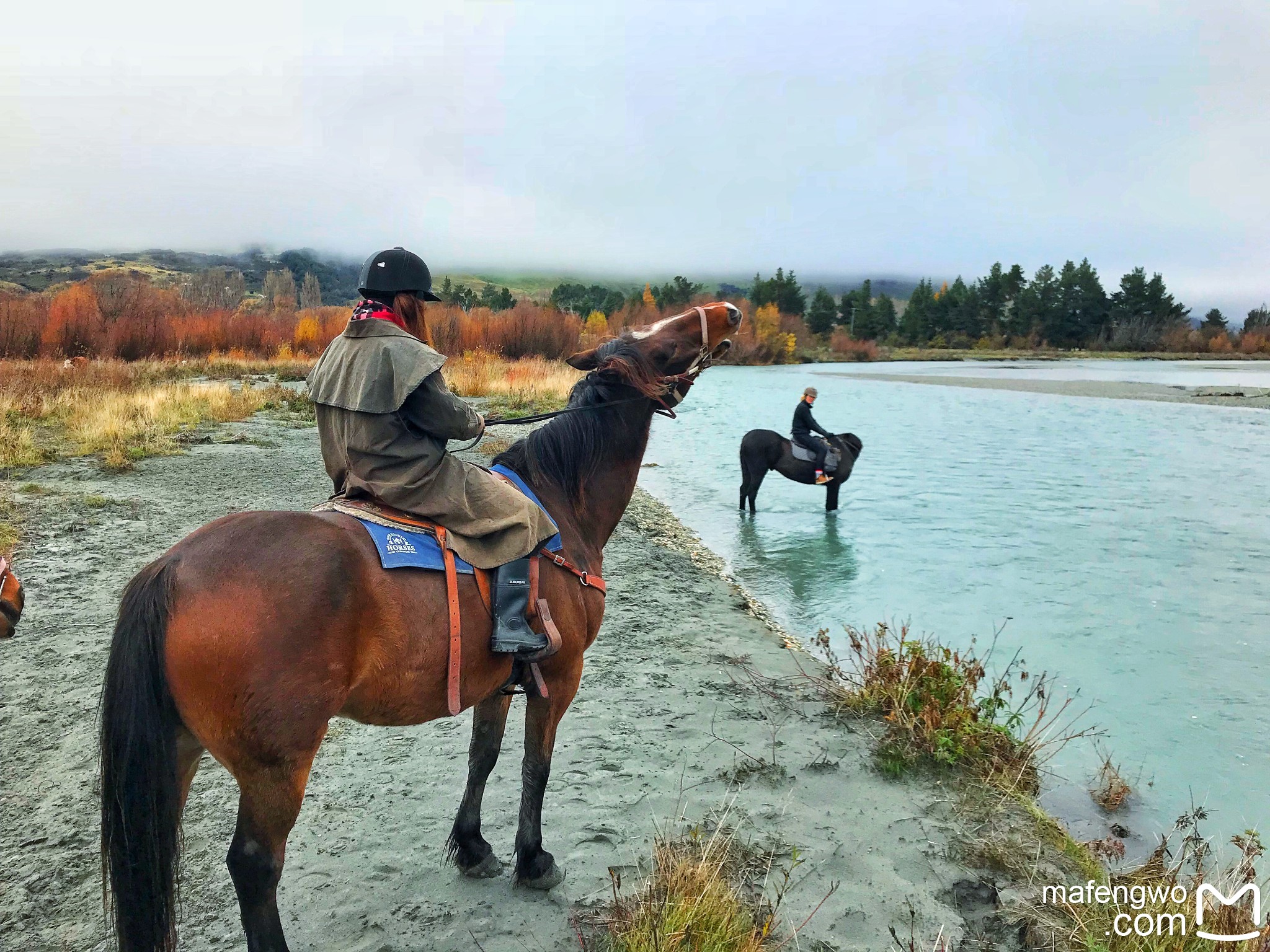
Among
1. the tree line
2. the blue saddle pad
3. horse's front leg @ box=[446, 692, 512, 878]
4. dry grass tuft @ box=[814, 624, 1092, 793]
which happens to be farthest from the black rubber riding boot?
the tree line

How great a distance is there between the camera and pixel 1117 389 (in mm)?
36594

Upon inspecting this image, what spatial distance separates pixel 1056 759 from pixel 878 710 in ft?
4.40

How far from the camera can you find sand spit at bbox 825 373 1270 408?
103ft

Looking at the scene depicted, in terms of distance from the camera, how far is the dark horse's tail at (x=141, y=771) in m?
2.13

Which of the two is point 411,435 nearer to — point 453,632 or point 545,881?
point 453,632

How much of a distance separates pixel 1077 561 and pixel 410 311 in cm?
1042

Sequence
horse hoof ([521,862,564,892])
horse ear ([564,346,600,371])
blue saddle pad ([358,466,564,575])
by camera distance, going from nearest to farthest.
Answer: blue saddle pad ([358,466,564,575])
horse hoof ([521,862,564,892])
horse ear ([564,346,600,371])

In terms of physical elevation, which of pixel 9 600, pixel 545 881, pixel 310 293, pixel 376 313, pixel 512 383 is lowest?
pixel 545 881

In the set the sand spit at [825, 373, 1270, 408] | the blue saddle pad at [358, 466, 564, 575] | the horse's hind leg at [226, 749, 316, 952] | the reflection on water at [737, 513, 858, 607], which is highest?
the sand spit at [825, 373, 1270, 408]

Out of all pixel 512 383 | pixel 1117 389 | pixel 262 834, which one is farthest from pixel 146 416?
pixel 1117 389

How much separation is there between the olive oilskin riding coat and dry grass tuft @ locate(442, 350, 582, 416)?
14833mm

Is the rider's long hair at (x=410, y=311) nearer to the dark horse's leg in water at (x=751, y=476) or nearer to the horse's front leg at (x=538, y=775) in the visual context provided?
the horse's front leg at (x=538, y=775)

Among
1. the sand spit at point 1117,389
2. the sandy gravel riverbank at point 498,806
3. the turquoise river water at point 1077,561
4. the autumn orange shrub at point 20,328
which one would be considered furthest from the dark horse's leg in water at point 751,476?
the sand spit at point 1117,389

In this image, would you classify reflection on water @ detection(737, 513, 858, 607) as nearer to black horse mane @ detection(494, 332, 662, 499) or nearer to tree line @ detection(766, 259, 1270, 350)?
black horse mane @ detection(494, 332, 662, 499)
